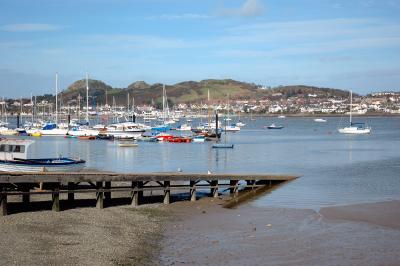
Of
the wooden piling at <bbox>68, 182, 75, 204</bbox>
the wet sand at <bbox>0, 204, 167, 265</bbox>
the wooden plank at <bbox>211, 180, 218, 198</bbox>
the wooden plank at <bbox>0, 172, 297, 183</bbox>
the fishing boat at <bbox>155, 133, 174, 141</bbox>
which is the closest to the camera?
the wet sand at <bbox>0, 204, 167, 265</bbox>

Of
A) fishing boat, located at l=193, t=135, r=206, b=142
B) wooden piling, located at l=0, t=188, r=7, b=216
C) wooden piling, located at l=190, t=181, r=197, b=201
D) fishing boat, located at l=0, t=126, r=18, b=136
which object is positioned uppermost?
wooden piling, located at l=0, t=188, r=7, b=216

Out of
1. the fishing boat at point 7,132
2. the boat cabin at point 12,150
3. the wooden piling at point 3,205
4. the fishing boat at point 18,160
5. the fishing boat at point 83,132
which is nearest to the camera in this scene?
the wooden piling at point 3,205

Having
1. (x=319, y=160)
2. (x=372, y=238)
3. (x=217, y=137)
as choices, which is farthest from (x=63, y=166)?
(x=217, y=137)

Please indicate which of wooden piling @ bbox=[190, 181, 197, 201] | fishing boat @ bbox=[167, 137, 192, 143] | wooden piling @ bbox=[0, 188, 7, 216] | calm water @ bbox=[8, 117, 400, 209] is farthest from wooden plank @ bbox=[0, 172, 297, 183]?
fishing boat @ bbox=[167, 137, 192, 143]

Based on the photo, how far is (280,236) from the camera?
75.8 ft

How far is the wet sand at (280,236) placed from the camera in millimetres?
19625

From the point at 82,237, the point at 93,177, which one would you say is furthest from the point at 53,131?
the point at 82,237

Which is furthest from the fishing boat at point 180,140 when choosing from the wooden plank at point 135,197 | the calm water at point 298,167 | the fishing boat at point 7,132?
the wooden plank at point 135,197

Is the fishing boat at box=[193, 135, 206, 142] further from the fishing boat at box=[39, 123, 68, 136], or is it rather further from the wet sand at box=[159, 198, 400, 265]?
the wet sand at box=[159, 198, 400, 265]

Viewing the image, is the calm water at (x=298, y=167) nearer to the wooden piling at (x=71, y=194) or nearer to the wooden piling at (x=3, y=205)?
the wooden piling at (x=71, y=194)

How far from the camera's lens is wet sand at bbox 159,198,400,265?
19.6 metres

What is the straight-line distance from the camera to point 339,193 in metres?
36.4

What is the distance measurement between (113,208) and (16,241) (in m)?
8.48

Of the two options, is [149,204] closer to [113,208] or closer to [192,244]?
[113,208]
